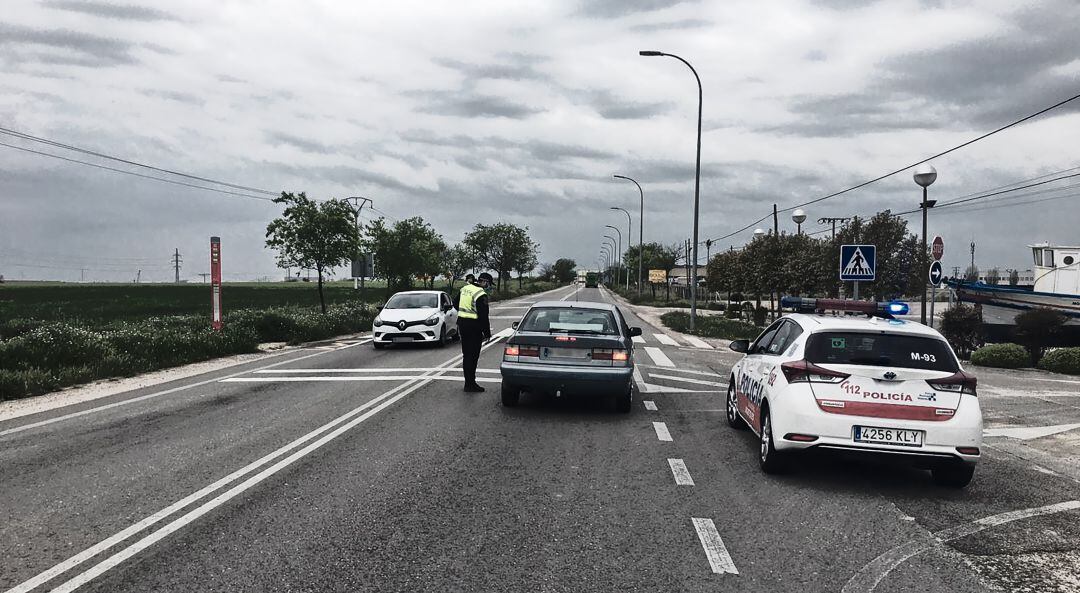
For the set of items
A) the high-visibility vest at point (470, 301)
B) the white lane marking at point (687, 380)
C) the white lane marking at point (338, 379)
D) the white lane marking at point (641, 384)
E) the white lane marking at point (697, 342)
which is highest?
the high-visibility vest at point (470, 301)

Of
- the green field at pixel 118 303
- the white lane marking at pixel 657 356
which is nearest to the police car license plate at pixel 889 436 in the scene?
the white lane marking at pixel 657 356

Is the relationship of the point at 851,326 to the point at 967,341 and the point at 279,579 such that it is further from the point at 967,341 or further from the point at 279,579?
the point at 967,341

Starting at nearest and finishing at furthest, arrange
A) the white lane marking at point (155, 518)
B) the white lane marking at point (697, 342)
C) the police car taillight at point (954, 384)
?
the white lane marking at point (155, 518) < the police car taillight at point (954, 384) < the white lane marking at point (697, 342)

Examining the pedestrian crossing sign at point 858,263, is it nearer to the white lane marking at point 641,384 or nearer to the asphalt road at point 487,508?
the white lane marking at point 641,384

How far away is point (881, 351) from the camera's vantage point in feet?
20.8

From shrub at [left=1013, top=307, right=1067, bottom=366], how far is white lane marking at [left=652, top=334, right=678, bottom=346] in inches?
359

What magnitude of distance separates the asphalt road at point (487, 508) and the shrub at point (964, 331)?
40.5ft

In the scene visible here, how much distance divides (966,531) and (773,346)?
277 centimetres

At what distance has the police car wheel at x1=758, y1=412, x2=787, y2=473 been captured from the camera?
21.1ft

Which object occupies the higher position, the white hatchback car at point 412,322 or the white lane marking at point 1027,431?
the white hatchback car at point 412,322

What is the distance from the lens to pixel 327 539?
4617mm

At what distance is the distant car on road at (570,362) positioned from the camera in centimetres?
930

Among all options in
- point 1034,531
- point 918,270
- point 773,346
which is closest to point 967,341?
point 918,270

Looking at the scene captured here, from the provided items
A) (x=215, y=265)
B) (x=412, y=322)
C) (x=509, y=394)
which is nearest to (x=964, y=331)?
(x=412, y=322)
